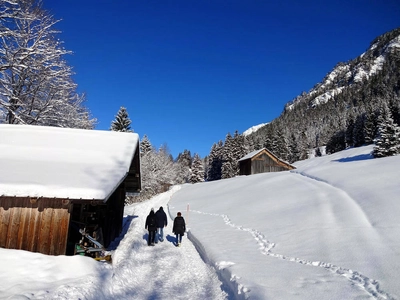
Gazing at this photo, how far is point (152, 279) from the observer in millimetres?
7738

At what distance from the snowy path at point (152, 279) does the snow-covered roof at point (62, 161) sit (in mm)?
2232

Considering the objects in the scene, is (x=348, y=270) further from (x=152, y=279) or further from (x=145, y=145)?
(x=145, y=145)

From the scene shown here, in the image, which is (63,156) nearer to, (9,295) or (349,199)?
(9,295)

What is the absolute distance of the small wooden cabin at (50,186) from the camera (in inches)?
275

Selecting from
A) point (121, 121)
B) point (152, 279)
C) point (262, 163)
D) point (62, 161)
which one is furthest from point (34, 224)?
point (262, 163)

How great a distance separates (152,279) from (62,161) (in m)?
4.74

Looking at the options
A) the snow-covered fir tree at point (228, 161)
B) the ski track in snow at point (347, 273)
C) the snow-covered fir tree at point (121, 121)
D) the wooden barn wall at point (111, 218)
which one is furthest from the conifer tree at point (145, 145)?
the ski track in snow at point (347, 273)

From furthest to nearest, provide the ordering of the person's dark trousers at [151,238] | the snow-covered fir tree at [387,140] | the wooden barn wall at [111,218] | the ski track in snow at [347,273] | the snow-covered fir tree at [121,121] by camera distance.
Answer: the snow-covered fir tree at [121,121] → the snow-covered fir tree at [387,140] → the person's dark trousers at [151,238] → the wooden barn wall at [111,218] → the ski track in snow at [347,273]

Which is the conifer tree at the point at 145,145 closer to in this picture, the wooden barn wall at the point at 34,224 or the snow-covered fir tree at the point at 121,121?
the snow-covered fir tree at the point at 121,121

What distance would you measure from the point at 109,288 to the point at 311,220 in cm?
899

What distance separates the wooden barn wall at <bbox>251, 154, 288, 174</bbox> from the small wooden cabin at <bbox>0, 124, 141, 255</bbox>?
3834cm

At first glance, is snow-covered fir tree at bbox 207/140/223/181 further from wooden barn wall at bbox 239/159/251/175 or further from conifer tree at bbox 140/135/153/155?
conifer tree at bbox 140/135/153/155

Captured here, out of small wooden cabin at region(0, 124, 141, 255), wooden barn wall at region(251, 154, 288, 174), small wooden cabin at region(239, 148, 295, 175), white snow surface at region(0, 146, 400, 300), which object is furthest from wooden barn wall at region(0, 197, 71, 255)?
wooden barn wall at region(251, 154, 288, 174)

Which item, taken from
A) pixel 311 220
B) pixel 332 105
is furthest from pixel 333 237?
pixel 332 105
